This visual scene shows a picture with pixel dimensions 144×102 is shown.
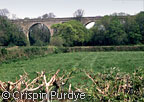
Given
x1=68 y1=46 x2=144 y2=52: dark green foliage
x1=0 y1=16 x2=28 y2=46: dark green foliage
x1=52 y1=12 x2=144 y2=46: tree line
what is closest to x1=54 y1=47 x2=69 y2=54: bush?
x1=68 y1=46 x2=144 y2=52: dark green foliage

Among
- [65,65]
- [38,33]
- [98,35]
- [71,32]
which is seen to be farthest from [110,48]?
[65,65]

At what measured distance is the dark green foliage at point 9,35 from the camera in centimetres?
3566

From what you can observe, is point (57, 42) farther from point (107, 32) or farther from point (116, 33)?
point (116, 33)

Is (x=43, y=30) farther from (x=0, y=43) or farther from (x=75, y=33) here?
(x=0, y=43)

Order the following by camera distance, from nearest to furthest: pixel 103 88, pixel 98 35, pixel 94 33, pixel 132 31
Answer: pixel 103 88
pixel 132 31
pixel 98 35
pixel 94 33

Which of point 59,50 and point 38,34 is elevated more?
point 38,34

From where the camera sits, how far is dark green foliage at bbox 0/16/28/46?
35.7 m

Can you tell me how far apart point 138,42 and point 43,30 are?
23.8m

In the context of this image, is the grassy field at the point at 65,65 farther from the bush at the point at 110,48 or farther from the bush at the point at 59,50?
the bush at the point at 110,48

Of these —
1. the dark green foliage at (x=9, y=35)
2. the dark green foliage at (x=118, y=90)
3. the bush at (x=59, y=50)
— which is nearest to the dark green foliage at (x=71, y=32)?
the bush at (x=59, y=50)

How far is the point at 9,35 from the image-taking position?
36875 millimetres

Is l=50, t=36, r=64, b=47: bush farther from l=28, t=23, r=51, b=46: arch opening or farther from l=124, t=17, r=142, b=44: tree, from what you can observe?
l=124, t=17, r=142, b=44: tree

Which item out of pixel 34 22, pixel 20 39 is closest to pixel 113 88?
pixel 20 39

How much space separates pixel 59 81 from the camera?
256 cm
